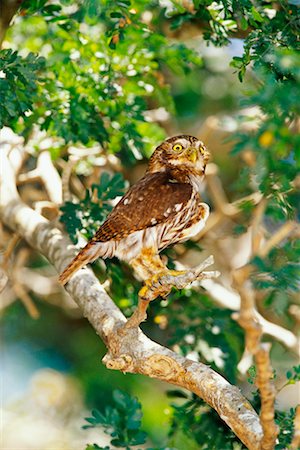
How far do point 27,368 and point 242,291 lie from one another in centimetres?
368

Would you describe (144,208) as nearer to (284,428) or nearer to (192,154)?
(192,154)

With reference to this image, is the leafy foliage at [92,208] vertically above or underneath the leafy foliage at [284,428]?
above

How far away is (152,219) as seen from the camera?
3252 mm

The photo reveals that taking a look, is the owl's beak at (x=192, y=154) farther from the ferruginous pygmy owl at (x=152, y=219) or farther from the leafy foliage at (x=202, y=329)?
the leafy foliage at (x=202, y=329)

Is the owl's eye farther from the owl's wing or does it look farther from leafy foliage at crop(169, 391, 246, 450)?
leafy foliage at crop(169, 391, 246, 450)

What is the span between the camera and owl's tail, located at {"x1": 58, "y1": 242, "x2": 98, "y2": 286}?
123 inches

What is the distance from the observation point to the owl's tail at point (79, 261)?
312cm

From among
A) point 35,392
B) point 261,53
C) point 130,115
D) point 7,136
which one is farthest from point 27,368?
point 261,53

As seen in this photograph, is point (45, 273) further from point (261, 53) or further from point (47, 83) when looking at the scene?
point (261, 53)

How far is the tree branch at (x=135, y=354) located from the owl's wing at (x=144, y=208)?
30cm

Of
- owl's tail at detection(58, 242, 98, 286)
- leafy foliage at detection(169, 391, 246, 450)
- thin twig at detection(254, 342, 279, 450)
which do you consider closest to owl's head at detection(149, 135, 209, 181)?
owl's tail at detection(58, 242, 98, 286)

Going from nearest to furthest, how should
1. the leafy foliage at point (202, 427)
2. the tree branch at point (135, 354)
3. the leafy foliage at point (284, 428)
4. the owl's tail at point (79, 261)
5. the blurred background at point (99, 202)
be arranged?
1. the tree branch at point (135, 354)
2. the leafy foliage at point (284, 428)
3. the owl's tail at point (79, 261)
4. the leafy foliage at point (202, 427)
5. the blurred background at point (99, 202)

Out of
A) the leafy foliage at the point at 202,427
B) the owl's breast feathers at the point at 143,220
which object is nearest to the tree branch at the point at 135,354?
the owl's breast feathers at the point at 143,220

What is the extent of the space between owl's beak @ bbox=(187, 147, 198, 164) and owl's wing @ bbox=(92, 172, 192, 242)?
159 mm
